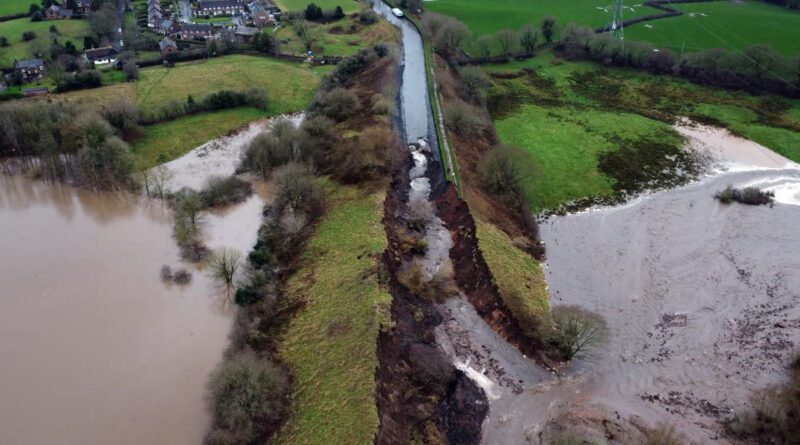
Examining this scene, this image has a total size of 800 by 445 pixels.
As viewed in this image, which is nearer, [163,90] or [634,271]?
[634,271]

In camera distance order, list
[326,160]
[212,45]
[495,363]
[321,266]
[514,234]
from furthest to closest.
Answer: [212,45] < [326,160] < [514,234] < [321,266] < [495,363]

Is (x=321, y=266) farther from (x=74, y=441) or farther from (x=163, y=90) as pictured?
(x=163, y=90)

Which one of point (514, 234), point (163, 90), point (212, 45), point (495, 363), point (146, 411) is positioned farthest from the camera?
point (212, 45)

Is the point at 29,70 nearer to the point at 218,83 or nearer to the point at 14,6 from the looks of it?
the point at 218,83

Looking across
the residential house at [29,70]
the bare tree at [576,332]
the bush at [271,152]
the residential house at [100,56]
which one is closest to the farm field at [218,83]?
the residential house at [100,56]

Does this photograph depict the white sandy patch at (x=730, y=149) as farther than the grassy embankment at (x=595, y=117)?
Yes

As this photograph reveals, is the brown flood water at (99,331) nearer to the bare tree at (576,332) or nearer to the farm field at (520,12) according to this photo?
the bare tree at (576,332)

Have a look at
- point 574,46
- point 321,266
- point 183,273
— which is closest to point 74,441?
point 183,273
